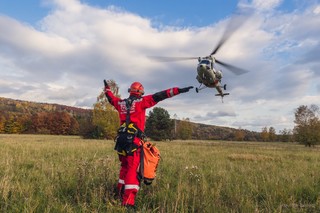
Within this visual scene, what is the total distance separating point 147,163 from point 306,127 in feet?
184

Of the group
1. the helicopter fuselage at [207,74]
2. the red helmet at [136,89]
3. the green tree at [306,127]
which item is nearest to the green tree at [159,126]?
the green tree at [306,127]

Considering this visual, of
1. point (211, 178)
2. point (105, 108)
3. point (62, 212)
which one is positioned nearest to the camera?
point (62, 212)

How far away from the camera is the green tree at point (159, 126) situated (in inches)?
2657

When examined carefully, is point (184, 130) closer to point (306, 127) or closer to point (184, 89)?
point (306, 127)

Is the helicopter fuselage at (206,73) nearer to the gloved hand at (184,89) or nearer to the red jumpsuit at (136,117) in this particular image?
the gloved hand at (184,89)

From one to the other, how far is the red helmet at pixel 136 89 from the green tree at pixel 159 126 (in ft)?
200

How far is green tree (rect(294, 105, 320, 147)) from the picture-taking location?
53125mm

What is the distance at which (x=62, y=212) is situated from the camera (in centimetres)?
431

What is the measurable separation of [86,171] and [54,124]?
102 m

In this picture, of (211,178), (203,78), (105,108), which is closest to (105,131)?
(105,108)

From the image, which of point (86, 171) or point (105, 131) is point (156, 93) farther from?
point (105, 131)

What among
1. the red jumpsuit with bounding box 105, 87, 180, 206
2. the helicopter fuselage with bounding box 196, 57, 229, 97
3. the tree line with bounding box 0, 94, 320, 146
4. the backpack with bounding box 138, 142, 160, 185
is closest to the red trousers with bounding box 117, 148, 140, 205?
the red jumpsuit with bounding box 105, 87, 180, 206

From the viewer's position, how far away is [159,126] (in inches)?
2685

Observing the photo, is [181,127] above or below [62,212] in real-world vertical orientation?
above
